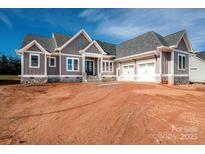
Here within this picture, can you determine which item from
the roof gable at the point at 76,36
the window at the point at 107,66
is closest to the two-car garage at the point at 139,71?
the window at the point at 107,66

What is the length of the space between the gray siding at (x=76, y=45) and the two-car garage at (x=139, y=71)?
586 centimetres

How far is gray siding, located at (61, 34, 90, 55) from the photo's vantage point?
16703 mm

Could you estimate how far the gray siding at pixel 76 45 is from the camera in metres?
16.7

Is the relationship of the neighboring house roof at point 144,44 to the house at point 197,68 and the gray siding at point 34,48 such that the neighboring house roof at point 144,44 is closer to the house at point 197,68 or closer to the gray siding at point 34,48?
the house at point 197,68

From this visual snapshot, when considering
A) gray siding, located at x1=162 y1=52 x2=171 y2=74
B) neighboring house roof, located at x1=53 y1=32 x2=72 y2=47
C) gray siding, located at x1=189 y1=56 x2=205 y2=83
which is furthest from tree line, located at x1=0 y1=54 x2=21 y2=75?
gray siding, located at x1=189 y1=56 x2=205 y2=83

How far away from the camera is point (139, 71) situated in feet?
56.4

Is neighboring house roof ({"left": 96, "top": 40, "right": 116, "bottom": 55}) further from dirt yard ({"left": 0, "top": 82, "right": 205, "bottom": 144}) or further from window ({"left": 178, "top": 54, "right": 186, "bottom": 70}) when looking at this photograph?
dirt yard ({"left": 0, "top": 82, "right": 205, "bottom": 144})

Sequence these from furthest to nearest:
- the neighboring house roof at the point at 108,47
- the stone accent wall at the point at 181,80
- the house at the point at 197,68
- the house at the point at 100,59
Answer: the house at the point at 197,68, the neighboring house roof at the point at 108,47, the stone accent wall at the point at 181,80, the house at the point at 100,59

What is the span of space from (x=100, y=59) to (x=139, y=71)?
16.7 feet

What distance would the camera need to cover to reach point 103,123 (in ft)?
15.0

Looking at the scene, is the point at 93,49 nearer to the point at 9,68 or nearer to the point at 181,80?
the point at 181,80

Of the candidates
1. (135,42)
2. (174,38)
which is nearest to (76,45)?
(135,42)

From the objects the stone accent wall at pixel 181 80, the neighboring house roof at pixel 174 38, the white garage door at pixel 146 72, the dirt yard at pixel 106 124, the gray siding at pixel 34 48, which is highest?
the neighboring house roof at pixel 174 38
